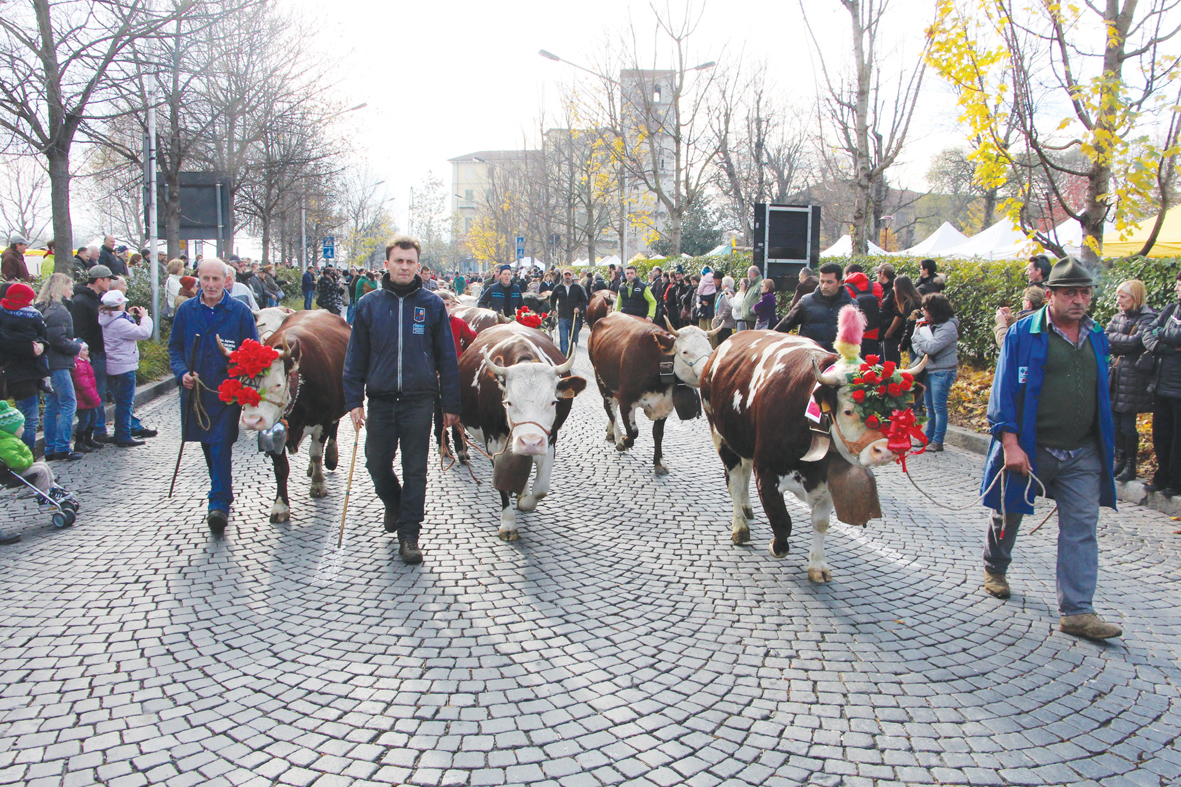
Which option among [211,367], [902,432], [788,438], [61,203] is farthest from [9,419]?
[61,203]

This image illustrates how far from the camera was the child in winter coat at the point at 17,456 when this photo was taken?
562 centimetres

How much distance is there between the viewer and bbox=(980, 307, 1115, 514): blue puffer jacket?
4.18 meters

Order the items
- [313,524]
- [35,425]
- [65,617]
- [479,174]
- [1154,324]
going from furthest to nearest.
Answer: [479,174]
[35,425]
[1154,324]
[313,524]
[65,617]

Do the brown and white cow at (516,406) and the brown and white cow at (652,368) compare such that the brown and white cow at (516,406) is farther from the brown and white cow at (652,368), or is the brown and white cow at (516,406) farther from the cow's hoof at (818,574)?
the cow's hoof at (818,574)

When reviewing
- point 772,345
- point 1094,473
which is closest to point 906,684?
point 1094,473

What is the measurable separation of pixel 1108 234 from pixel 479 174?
4490 inches

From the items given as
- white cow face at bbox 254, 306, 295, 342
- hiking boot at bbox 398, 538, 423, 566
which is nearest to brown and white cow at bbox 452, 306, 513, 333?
white cow face at bbox 254, 306, 295, 342

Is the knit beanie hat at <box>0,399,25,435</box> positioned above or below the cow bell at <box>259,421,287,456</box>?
above

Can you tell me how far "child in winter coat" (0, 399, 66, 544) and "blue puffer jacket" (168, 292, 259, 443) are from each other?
1.16 metres

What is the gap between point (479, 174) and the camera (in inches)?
4806

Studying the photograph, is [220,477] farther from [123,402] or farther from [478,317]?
[478,317]

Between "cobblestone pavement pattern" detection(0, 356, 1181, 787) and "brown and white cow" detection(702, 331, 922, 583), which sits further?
"brown and white cow" detection(702, 331, 922, 583)

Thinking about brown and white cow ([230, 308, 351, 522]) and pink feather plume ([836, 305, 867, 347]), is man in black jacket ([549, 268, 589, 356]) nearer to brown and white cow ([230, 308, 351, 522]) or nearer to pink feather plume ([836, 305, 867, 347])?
brown and white cow ([230, 308, 351, 522])

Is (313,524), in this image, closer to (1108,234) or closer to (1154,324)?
(1154,324)
